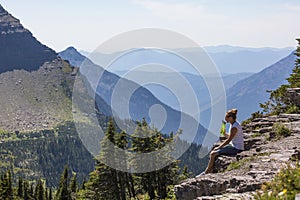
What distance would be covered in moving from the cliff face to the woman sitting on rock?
0.31m

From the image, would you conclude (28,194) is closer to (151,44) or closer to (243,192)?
(151,44)

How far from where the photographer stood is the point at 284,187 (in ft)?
29.2

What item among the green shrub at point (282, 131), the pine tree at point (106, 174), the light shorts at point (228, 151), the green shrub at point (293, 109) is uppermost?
the green shrub at point (293, 109)

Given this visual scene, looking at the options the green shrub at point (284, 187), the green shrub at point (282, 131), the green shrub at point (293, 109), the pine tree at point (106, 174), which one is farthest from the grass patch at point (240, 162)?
the pine tree at point (106, 174)

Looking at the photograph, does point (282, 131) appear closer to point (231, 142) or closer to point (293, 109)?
point (231, 142)

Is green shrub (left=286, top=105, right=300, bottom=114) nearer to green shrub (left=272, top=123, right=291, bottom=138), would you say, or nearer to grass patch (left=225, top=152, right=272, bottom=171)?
green shrub (left=272, top=123, right=291, bottom=138)

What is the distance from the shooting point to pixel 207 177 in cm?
1443

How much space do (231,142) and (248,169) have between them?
13.2 feet

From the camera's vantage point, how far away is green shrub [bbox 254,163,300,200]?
8.26 metres

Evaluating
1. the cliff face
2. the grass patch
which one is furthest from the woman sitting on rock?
the grass patch

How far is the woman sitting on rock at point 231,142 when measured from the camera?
1766 cm

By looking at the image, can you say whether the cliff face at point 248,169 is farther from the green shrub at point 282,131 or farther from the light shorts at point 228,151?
the light shorts at point 228,151

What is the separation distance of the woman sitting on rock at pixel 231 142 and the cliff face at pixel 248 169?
31cm

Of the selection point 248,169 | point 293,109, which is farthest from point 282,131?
point 293,109
